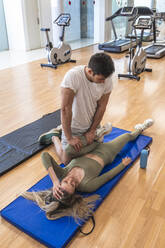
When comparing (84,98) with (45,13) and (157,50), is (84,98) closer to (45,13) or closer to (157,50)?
(157,50)

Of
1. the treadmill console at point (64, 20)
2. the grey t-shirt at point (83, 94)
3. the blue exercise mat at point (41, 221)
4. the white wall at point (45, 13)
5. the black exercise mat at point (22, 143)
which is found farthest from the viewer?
the white wall at point (45, 13)

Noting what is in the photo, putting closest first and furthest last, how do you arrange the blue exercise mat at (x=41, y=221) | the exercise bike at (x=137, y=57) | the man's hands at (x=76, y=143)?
the blue exercise mat at (x=41, y=221), the man's hands at (x=76, y=143), the exercise bike at (x=137, y=57)

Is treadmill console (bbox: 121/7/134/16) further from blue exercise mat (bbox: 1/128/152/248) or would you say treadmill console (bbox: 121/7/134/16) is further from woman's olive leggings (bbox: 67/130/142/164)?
blue exercise mat (bbox: 1/128/152/248)

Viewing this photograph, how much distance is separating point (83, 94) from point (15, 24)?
6.15m

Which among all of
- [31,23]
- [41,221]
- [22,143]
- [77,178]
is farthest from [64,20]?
[41,221]

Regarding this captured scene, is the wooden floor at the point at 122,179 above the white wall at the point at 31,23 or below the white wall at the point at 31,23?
below

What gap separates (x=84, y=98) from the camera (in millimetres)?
1786

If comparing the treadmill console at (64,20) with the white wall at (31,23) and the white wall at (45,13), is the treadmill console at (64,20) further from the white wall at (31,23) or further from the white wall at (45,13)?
the white wall at (45,13)

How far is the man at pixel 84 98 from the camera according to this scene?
1.54 m

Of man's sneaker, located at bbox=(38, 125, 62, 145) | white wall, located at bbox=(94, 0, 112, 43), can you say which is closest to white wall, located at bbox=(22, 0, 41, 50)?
white wall, located at bbox=(94, 0, 112, 43)

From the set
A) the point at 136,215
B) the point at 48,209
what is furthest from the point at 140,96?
the point at 48,209

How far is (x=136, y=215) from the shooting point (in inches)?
61.4

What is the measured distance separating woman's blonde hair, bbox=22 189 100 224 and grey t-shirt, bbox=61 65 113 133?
585 millimetres

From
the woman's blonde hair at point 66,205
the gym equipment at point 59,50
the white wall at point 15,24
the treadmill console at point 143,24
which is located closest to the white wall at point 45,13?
the white wall at point 15,24
